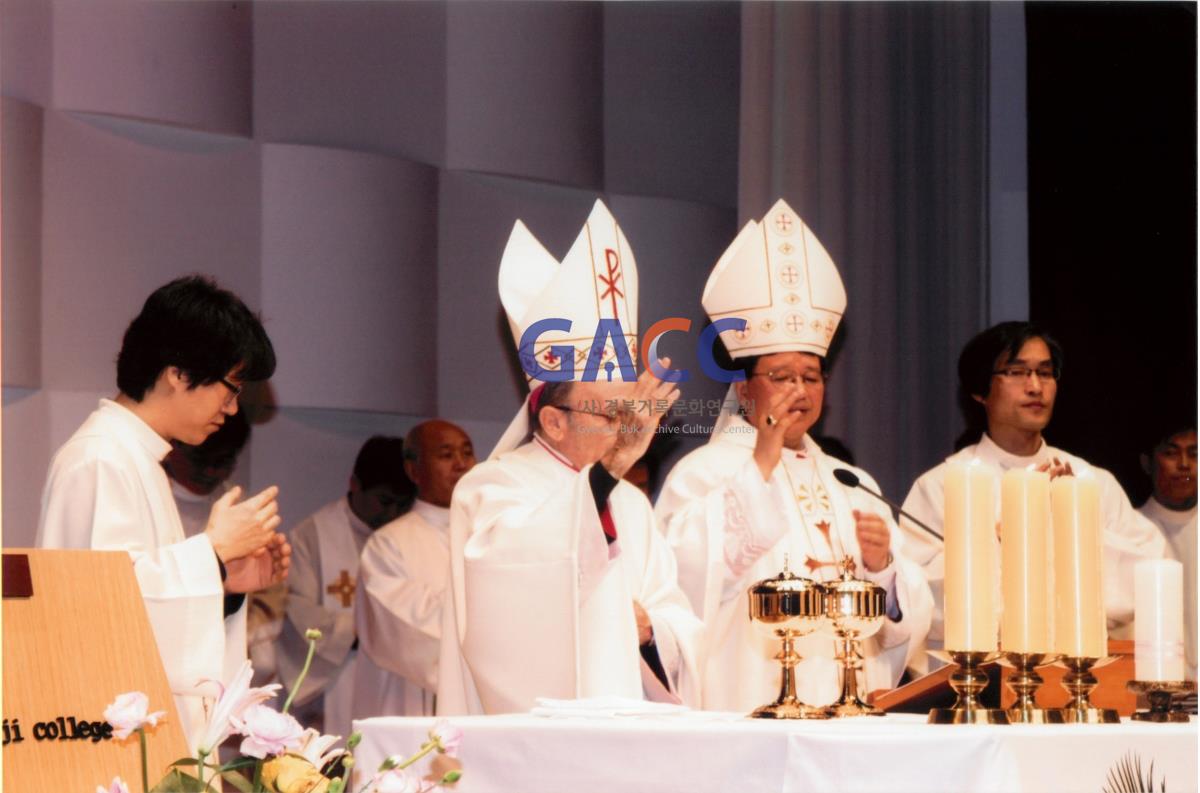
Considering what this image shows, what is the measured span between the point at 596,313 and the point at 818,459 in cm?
114

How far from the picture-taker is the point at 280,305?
21.2 ft

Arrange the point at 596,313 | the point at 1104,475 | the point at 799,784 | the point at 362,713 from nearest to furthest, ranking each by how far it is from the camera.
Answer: the point at 799,784
the point at 596,313
the point at 1104,475
the point at 362,713

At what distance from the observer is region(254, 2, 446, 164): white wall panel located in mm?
6578

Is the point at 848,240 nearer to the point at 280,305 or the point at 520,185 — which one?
the point at 520,185

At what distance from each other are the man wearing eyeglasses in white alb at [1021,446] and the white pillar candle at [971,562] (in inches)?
119

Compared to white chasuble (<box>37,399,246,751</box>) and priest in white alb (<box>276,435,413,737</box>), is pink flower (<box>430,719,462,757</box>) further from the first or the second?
priest in white alb (<box>276,435,413,737</box>)

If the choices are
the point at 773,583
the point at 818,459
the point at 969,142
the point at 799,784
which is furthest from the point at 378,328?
the point at 799,784

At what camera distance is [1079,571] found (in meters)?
2.71

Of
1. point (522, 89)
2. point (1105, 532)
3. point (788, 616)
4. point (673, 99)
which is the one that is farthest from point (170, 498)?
point (673, 99)

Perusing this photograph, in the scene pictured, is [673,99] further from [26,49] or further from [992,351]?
[26,49]

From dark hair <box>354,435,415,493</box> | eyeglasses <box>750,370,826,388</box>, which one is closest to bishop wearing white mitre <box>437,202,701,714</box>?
eyeglasses <box>750,370,826,388</box>

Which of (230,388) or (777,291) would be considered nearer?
(230,388)

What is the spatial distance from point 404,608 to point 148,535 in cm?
267

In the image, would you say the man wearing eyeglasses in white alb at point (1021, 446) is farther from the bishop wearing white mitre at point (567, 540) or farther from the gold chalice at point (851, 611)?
the gold chalice at point (851, 611)
